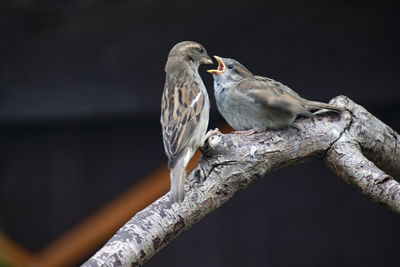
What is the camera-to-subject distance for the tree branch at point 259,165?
6.97 ft

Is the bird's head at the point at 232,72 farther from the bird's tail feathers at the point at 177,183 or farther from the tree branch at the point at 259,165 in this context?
the bird's tail feathers at the point at 177,183

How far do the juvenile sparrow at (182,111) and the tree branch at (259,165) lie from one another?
8 centimetres

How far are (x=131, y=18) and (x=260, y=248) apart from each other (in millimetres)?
1770

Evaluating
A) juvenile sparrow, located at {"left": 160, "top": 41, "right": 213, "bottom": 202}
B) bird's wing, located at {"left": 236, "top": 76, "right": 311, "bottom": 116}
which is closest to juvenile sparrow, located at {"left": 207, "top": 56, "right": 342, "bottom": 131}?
bird's wing, located at {"left": 236, "top": 76, "right": 311, "bottom": 116}

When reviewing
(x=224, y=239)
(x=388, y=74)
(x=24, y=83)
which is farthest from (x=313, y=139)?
(x=24, y=83)

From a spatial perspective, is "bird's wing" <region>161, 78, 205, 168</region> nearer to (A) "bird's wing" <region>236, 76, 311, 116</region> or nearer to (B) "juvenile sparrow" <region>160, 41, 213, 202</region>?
(B) "juvenile sparrow" <region>160, 41, 213, 202</region>

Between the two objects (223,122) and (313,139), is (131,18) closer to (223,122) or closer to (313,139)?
(223,122)

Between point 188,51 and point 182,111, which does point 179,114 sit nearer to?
point 182,111

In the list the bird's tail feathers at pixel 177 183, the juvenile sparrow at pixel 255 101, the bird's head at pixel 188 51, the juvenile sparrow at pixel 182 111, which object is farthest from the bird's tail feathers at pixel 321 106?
the bird's head at pixel 188 51

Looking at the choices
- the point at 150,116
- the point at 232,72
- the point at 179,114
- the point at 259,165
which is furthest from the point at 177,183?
the point at 150,116

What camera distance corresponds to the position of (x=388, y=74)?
161 inches

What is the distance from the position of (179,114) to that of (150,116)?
1.69 metres

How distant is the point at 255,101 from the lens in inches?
104

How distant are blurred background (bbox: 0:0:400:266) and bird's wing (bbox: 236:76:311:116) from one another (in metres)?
1.40
